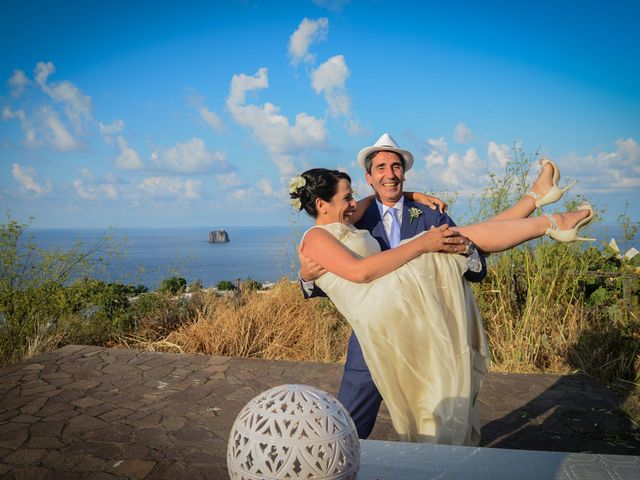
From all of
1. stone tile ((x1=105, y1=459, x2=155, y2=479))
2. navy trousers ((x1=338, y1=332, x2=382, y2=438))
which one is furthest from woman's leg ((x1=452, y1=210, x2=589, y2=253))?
stone tile ((x1=105, y1=459, x2=155, y2=479))

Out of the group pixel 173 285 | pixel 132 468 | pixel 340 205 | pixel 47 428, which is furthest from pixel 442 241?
pixel 173 285

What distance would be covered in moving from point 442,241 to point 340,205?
625mm

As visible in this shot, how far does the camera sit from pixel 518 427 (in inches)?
160

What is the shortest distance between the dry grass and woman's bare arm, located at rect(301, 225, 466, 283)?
3557 millimetres

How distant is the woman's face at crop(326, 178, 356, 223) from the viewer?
9.46 ft

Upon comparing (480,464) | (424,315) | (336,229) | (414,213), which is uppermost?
(414,213)

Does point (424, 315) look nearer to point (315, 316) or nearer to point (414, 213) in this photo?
point (414, 213)

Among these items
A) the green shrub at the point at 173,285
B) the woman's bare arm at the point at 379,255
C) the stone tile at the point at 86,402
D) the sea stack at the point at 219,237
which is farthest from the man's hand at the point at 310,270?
the sea stack at the point at 219,237

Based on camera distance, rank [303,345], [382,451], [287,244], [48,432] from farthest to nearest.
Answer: [287,244] → [303,345] → [48,432] → [382,451]

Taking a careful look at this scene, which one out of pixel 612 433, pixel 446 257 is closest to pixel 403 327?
pixel 446 257

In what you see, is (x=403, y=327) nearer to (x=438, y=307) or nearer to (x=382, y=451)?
(x=438, y=307)

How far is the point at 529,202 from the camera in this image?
284cm

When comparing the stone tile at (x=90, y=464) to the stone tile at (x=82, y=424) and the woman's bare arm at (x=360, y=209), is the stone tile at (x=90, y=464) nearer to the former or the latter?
the stone tile at (x=82, y=424)

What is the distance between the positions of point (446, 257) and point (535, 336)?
3.69 metres
